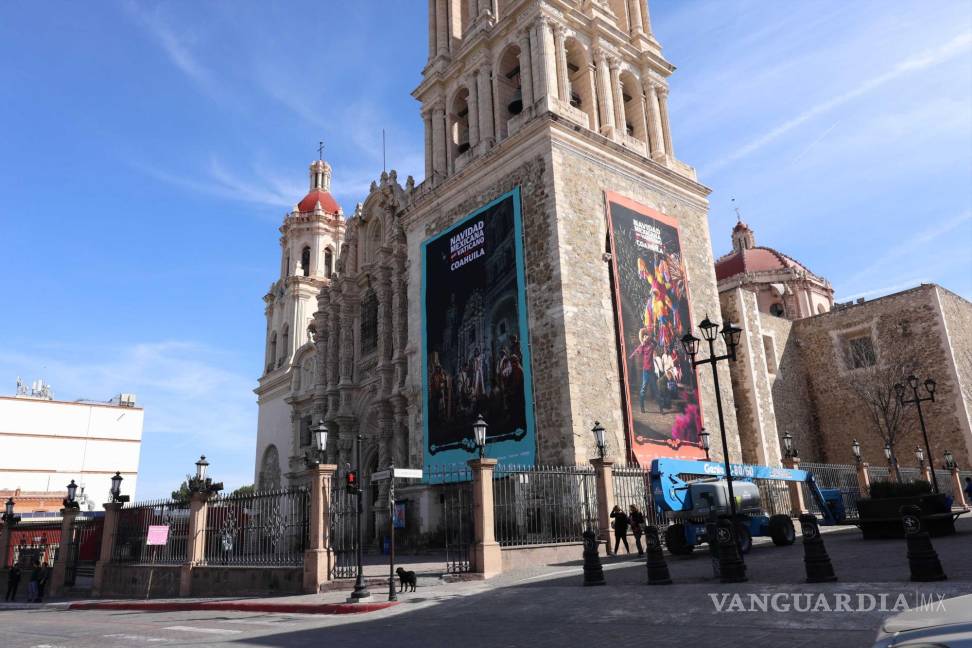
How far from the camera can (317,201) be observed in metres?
47.8

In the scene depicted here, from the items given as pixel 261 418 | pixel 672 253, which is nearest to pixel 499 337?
pixel 672 253

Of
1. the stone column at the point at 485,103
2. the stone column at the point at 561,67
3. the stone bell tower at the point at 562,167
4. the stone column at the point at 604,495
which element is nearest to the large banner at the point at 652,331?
the stone bell tower at the point at 562,167

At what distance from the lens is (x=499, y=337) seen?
21.9m

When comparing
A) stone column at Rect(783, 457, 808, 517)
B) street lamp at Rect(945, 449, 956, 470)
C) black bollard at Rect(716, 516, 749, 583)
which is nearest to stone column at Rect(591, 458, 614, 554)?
black bollard at Rect(716, 516, 749, 583)

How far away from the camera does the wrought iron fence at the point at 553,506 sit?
16.9 metres

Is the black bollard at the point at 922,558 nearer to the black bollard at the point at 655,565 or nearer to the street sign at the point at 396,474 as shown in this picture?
the black bollard at the point at 655,565

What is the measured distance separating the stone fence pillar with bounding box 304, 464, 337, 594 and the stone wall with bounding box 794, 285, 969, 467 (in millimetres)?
28798

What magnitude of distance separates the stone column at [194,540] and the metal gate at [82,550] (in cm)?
728

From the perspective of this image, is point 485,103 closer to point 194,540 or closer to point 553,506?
point 553,506

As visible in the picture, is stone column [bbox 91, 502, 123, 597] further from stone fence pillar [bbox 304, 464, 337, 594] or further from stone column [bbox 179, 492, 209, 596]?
stone fence pillar [bbox 304, 464, 337, 594]

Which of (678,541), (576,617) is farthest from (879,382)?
(576,617)

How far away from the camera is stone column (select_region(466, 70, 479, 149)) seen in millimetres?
26109

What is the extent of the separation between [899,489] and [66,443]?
5824cm

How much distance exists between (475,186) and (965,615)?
75.2ft
